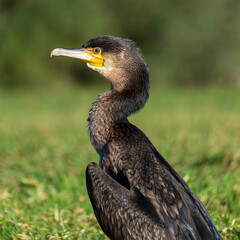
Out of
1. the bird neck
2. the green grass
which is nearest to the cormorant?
the bird neck

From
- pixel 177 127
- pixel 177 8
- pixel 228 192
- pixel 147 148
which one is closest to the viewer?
pixel 147 148

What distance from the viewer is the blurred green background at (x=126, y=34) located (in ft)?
107

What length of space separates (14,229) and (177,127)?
6.81 metres

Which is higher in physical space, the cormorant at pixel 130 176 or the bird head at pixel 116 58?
the bird head at pixel 116 58

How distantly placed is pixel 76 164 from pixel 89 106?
9.87 m

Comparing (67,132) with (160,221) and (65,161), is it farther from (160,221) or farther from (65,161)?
(160,221)

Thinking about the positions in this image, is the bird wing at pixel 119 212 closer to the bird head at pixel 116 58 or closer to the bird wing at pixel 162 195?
the bird wing at pixel 162 195

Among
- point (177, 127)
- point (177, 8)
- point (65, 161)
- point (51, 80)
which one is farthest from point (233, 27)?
point (65, 161)

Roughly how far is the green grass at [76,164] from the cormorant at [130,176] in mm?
815

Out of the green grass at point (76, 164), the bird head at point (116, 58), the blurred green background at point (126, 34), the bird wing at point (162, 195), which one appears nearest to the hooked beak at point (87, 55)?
the bird head at point (116, 58)

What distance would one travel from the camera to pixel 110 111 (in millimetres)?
4020

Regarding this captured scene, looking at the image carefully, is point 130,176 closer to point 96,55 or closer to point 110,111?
point 110,111

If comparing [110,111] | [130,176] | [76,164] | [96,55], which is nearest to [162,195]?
[130,176]

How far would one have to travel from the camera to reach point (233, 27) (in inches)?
1364
